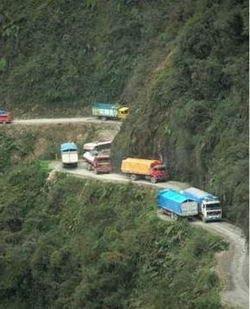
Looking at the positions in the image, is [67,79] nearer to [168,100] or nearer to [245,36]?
[168,100]

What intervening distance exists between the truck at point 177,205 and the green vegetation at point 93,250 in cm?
63

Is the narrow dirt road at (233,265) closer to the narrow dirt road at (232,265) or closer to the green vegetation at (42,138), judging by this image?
the narrow dirt road at (232,265)

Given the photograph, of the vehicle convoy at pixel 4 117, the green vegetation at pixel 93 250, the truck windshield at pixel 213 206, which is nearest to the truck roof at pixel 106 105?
the vehicle convoy at pixel 4 117

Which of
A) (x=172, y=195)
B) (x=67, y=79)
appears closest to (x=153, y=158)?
(x=172, y=195)

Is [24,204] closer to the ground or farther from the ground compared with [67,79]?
closer to the ground

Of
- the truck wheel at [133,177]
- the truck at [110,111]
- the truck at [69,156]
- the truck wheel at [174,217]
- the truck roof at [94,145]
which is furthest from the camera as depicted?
the truck at [110,111]

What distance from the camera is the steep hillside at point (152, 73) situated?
110ft

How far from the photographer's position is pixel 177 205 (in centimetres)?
3189

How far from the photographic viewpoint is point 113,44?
54.6m

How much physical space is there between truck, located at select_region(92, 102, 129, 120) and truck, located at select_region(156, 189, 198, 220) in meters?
15.0

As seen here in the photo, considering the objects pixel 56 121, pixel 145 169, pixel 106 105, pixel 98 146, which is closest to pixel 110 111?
pixel 106 105

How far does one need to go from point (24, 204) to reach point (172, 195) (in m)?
11.8

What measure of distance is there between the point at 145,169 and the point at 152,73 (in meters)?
11.3

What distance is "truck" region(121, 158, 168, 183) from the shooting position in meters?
37.1
